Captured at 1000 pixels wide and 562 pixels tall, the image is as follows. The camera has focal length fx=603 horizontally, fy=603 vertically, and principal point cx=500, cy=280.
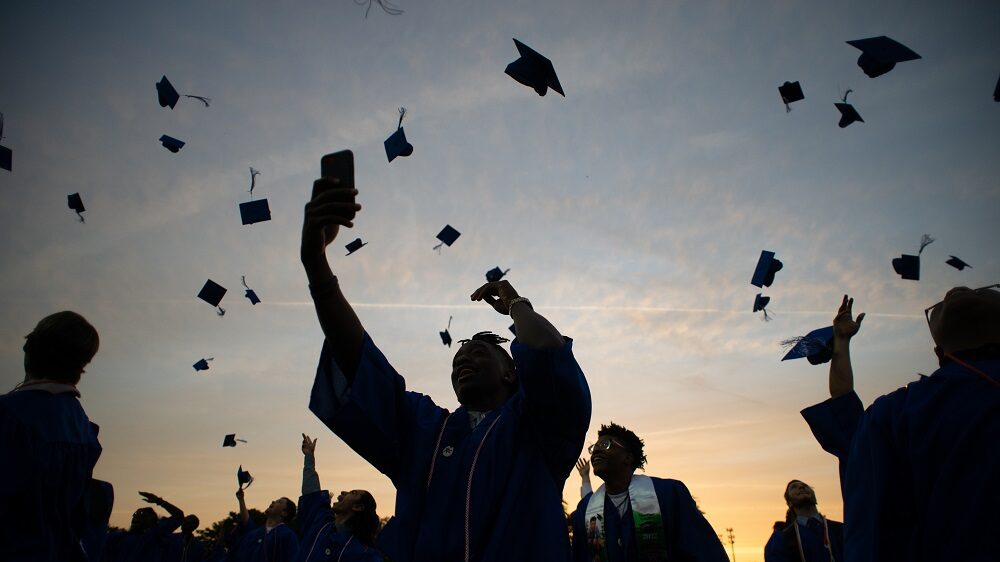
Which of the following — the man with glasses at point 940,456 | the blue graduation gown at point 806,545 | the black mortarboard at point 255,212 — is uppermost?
the black mortarboard at point 255,212

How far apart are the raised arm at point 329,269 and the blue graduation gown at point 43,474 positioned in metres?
1.60

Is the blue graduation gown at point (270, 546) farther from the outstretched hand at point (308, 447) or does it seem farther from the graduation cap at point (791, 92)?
the graduation cap at point (791, 92)

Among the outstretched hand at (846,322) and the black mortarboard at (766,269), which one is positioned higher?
the black mortarboard at (766,269)

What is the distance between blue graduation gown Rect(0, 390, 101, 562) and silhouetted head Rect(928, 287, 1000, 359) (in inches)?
Answer: 153

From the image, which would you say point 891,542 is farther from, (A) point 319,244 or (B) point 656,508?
(B) point 656,508

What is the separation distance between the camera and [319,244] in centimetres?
211

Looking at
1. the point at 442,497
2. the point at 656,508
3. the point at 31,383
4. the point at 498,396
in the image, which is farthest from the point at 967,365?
the point at 31,383

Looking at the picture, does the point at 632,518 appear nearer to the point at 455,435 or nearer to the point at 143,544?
the point at 455,435

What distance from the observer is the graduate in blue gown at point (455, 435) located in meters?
2.12

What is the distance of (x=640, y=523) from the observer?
17.4 feet

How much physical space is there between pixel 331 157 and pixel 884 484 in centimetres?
Answer: 234

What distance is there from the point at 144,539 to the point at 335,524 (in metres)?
5.61

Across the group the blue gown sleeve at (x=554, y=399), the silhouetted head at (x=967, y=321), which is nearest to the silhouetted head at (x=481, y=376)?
the blue gown sleeve at (x=554, y=399)

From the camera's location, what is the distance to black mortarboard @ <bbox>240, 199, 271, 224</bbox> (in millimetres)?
5848
